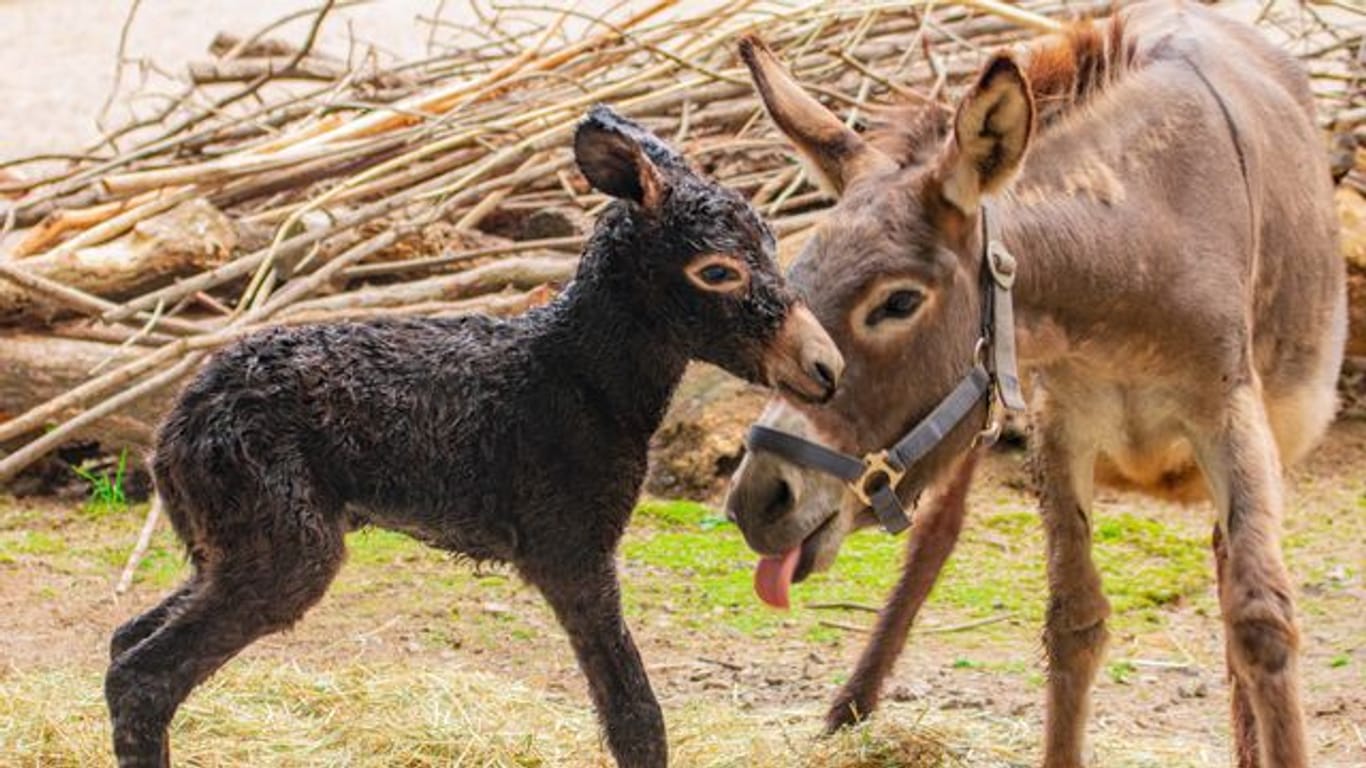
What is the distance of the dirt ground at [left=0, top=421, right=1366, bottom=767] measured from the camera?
5.00 metres

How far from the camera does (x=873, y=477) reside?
13.5 feet

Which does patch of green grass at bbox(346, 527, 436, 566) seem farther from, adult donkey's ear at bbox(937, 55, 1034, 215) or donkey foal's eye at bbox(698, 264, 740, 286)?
adult donkey's ear at bbox(937, 55, 1034, 215)

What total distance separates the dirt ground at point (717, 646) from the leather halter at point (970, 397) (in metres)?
1.07

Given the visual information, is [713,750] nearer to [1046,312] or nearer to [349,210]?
[1046,312]

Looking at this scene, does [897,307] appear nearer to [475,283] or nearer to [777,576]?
[777,576]

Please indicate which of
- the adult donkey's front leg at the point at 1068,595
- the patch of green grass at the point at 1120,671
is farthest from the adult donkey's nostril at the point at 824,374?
the patch of green grass at the point at 1120,671

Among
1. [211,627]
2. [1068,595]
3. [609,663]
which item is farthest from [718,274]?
[1068,595]

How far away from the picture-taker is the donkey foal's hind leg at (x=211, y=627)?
385cm

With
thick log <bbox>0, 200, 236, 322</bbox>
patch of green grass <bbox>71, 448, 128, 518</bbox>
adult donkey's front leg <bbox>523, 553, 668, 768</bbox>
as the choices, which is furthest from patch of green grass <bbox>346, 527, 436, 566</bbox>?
adult donkey's front leg <bbox>523, 553, 668, 768</bbox>

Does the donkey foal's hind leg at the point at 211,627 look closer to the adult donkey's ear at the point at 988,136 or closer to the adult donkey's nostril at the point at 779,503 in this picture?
the adult donkey's nostril at the point at 779,503

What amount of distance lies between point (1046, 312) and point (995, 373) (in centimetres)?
28

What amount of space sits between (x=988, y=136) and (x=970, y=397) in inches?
21.6

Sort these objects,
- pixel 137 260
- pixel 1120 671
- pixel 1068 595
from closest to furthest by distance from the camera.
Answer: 1. pixel 1068 595
2. pixel 1120 671
3. pixel 137 260

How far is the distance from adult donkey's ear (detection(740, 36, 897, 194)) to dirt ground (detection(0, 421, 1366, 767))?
59.2 inches
